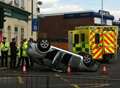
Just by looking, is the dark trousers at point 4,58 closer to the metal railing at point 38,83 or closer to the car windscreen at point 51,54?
Result: the car windscreen at point 51,54

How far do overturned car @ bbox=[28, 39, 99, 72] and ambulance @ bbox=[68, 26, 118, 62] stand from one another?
22.3 feet

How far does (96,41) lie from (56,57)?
8.21 m

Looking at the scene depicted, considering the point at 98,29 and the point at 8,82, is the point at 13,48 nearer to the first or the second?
the point at 98,29

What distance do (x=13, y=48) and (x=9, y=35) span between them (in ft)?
49.3

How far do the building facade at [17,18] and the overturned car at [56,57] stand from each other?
586 inches

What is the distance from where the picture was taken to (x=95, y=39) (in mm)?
30312

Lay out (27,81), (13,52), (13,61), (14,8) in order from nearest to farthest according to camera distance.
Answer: (27,81)
(13,52)
(13,61)
(14,8)

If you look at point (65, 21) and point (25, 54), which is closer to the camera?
point (25, 54)

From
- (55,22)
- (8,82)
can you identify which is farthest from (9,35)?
(55,22)

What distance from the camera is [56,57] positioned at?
22.6m

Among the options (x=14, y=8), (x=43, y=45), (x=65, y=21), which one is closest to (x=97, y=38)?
(x=43, y=45)

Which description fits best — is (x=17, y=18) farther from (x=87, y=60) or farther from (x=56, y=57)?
(x=56, y=57)

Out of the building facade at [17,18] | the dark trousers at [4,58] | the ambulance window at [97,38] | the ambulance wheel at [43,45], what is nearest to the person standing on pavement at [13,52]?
the dark trousers at [4,58]

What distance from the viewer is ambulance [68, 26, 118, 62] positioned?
1190 inches
